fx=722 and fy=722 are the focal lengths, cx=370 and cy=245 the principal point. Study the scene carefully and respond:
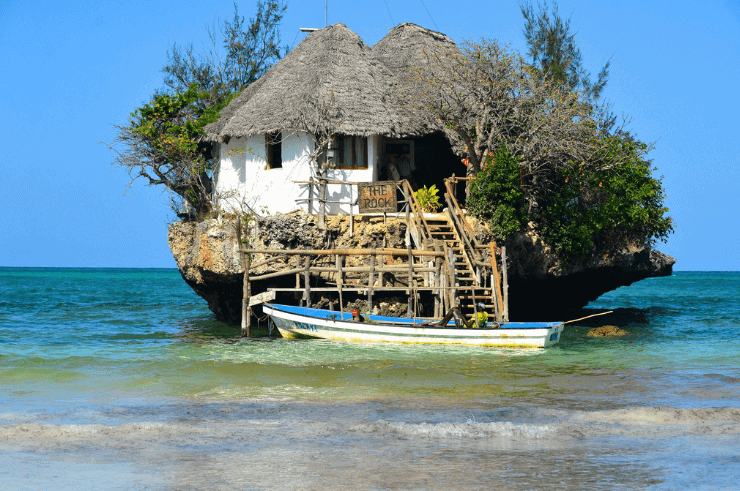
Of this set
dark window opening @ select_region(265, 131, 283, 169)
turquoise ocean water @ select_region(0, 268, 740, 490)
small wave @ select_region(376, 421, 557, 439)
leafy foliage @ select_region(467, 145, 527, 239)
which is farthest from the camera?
dark window opening @ select_region(265, 131, 283, 169)

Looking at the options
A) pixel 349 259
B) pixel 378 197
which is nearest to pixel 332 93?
pixel 378 197

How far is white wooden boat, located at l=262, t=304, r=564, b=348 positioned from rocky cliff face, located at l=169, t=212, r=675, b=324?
3.51 m

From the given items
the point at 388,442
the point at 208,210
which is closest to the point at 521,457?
the point at 388,442

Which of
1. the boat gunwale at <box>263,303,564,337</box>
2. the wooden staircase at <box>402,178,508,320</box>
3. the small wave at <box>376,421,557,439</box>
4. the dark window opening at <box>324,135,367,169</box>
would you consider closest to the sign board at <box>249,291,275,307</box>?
the boat gunwale at <box>263,303,564,337</box>

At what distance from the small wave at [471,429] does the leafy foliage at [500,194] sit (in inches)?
464

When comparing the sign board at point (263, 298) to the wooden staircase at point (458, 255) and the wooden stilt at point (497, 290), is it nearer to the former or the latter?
the wooden staircase at point (458, 255)

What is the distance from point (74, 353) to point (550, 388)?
1388 cm

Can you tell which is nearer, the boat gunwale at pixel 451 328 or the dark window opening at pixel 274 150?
the boat gunwale at pixel 451 328

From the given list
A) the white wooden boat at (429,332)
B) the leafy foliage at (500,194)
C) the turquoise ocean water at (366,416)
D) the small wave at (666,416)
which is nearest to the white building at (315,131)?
the leafy foliage at (500,194)

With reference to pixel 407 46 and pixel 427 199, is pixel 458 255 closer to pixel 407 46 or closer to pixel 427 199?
pixel 427 199

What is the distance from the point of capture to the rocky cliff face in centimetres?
2344

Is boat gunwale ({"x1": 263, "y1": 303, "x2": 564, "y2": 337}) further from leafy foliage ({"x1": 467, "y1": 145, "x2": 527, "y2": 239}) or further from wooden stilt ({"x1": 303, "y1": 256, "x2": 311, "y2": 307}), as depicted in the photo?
leafy foliage ({"x1": 467, "y1": 145, "x2": 527, "y2": 239})

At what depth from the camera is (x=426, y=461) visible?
1008 cm

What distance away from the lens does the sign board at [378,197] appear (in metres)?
22.7
